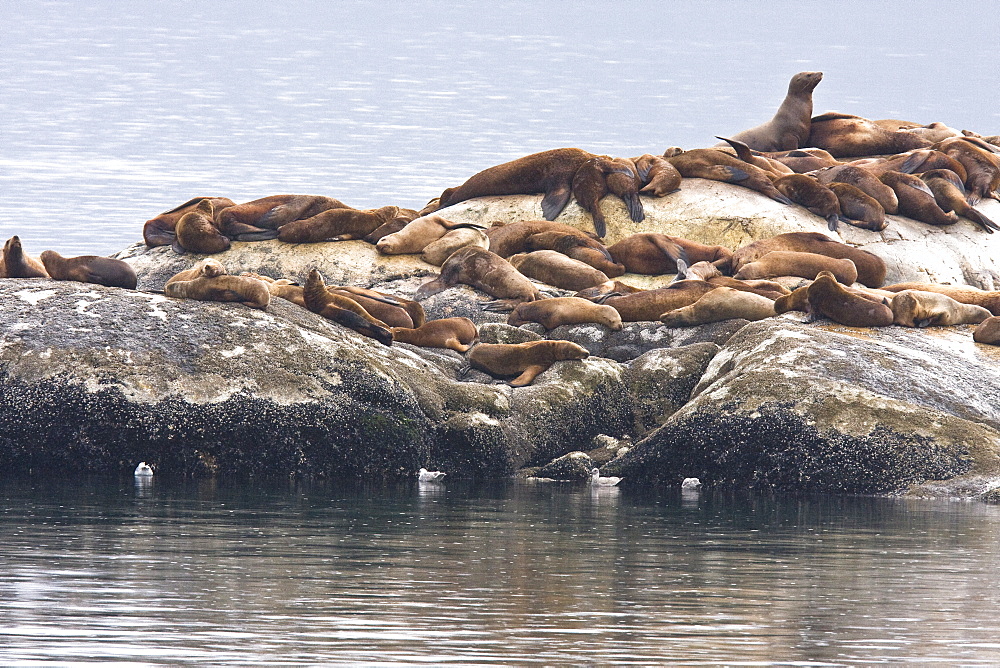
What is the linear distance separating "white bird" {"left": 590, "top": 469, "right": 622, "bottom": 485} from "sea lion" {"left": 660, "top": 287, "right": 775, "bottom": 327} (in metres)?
3.04

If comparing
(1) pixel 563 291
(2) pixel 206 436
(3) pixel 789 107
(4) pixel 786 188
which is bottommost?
(2) pixel 206 436

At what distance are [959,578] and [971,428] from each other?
246 inches

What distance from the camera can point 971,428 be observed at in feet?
50.2

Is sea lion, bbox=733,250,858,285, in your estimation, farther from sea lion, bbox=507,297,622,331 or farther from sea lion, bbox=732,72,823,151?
sea lion, bbox=732,72,823,151

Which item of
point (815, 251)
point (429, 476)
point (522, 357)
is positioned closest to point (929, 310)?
point (815, 251)

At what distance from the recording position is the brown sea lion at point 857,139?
97.8ft

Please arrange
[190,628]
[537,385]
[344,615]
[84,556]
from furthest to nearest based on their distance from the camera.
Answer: [537,385]
[84,556]
[344,615]
[190,628]

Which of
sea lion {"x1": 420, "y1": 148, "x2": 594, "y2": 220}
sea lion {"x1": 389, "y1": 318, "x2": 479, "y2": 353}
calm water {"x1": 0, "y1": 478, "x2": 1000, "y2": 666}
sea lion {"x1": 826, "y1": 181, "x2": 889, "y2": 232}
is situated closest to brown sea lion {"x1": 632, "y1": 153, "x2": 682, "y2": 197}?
sea lion {"x1": 420, "y1": 148, "x2": 594, "y2": 220}

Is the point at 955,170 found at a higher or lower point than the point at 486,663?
higher

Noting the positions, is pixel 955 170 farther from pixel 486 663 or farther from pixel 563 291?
pixel 486 663

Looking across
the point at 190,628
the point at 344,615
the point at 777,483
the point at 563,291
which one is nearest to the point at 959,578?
the point at 344,615

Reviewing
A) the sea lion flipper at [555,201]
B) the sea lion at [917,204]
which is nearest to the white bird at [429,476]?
the sea lion flipper at [555,201]

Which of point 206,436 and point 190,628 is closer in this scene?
point 190,628

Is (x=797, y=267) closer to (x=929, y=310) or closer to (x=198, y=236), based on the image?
(x=929, y=310)
